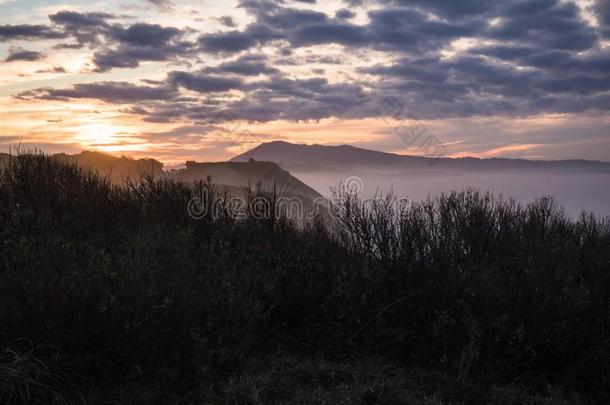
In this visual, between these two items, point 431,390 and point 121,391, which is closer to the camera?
point 121,391

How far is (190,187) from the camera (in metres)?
9.92

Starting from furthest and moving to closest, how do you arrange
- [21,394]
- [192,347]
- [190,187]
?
[190,187] → [192,347] → [21,394]

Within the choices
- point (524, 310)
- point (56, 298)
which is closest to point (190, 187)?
point (56, 298)

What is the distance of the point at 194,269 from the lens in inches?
235

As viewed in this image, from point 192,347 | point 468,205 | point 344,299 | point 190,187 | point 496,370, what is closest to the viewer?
point 192,347

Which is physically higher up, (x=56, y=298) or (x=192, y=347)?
(x=56, y=298)

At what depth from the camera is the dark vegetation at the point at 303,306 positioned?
471 cm

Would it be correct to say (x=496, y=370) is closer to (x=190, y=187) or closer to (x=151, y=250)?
(x=151, y=250)

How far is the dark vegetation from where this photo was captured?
4.71 metres

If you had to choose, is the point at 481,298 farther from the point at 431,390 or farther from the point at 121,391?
the point at 121,391

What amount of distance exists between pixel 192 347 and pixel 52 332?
3.88ft

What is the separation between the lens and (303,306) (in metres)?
6.59

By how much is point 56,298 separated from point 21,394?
888 millimetres

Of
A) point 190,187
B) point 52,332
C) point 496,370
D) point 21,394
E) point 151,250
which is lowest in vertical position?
point 496,370
